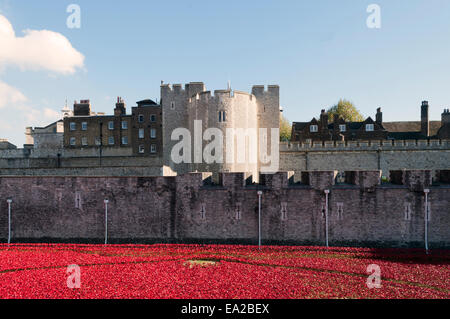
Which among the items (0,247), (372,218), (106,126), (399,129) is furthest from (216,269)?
(399,129)

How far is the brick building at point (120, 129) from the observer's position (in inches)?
1642

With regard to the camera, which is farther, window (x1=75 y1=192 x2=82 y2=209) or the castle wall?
the castle wall

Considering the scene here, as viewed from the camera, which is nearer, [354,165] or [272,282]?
[272,282]

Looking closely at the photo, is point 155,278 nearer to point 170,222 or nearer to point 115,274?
point 115,274

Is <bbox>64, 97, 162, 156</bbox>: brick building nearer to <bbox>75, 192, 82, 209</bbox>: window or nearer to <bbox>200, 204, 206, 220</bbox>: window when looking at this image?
<bbox>75, 192, 82, 209</bbox>: window

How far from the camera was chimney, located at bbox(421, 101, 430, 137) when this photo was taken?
4381cm

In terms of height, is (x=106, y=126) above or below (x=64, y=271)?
above

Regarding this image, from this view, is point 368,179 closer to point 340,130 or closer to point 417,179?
point 417,179

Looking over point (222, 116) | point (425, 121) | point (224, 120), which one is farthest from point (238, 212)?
point (425, 121)

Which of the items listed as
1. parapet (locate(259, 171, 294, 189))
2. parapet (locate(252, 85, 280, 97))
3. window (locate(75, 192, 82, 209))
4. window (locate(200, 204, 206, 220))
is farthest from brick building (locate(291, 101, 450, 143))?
window (locate(75, 192, 82, 209))

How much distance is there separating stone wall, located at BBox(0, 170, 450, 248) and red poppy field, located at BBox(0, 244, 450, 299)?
3.79 feet

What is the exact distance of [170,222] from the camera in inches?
694

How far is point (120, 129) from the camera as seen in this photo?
44.0 metres
